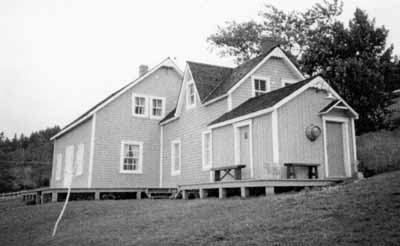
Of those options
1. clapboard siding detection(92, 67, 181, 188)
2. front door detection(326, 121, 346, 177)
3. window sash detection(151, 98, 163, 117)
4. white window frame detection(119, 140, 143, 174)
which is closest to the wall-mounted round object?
front door detection(326, 121, 346, 177)

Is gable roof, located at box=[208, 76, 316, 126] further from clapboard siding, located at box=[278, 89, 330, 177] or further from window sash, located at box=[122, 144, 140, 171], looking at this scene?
window sash, located at box=[122, 144, 140, 171]

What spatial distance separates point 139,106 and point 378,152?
41.0 feet

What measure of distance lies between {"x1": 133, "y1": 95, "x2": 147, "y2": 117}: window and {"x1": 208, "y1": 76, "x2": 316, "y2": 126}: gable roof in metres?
6.77

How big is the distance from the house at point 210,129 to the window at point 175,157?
0.17 ft

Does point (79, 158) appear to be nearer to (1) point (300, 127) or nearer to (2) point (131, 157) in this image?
(2) point (131, 157)

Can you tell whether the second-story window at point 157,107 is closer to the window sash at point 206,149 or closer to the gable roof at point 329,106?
the window sash at point 206,149

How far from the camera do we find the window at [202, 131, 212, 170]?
19125 mm

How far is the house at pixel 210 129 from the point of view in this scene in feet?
50.7

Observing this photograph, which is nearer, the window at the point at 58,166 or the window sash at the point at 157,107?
the window sash at the point at 157,107

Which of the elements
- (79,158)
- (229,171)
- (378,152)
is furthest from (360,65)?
(79,158)

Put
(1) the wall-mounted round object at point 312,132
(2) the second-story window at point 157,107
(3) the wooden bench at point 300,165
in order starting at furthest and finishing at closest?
(2) the second-story window at point 157,107, (1) the wall-mounted round object at point 312,132, (3) the wooden bench at point 300,165

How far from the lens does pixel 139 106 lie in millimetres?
24000

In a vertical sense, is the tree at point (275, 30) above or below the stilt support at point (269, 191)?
above

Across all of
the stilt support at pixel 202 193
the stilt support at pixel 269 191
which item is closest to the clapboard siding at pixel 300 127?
the stilt support at pixel 269 191
